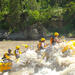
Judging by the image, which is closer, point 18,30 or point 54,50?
point 54,50

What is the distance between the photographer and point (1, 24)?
2620cm

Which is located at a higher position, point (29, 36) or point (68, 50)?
point (68, 50)

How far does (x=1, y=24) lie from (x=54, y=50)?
1891cm

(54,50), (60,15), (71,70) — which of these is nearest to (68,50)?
(54,50)

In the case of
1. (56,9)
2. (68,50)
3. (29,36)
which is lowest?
(29,36)

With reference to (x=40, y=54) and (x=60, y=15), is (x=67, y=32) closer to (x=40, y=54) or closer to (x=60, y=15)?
(x=60, y=15)

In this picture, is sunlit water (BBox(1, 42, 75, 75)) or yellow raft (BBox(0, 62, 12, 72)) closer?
sunlit water (BBox(1, 42, 75, 75))

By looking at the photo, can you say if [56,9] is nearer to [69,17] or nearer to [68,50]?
[69,17]

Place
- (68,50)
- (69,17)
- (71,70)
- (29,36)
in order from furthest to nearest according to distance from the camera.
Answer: (69,17) < (29,36) < (68,50) < (71,70)

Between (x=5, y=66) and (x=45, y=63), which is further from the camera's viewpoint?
(x=5, y=66)

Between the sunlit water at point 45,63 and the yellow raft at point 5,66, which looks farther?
the yellow raft at point 5,66

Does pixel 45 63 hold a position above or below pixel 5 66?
above

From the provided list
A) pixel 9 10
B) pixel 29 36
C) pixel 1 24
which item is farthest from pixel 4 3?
pixel 29 36

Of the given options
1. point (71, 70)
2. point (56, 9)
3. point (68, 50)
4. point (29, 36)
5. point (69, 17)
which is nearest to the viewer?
point (71, 70)
